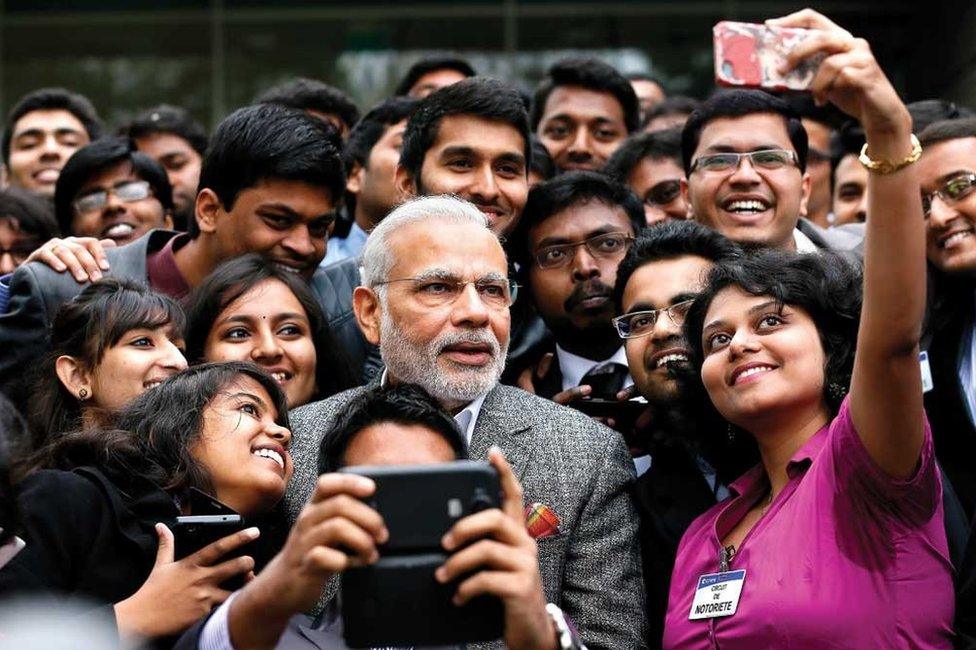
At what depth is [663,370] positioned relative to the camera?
513cm

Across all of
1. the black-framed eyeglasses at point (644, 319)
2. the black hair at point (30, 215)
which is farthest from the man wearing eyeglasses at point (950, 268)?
the black hair at point (30, 215)

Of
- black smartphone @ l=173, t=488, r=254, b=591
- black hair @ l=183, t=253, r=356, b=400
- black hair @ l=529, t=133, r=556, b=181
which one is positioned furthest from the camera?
black hair @ l=529, t=133, r=556, b=181

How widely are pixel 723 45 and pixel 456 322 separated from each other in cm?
167

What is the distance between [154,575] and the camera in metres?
4.05

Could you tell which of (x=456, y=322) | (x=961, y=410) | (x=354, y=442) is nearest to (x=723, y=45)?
(x=354, y=442)

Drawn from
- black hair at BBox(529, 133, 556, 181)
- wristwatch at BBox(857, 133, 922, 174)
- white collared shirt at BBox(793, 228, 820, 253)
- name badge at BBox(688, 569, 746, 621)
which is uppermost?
black hair at BBox(529, 133, 556, 181)

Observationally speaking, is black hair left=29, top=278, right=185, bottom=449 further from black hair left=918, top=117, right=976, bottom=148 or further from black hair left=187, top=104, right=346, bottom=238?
black hair left=918, top=117, right=976, bottom=148

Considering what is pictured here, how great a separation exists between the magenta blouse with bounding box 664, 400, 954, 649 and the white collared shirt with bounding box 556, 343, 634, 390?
5.61ft

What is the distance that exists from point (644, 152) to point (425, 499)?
4.07 meters

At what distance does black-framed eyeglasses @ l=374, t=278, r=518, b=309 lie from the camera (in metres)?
4.78

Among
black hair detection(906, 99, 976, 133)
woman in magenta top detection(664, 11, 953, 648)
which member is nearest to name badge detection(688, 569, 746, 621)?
woman in magenta top detection(664, 11, 953, 648)

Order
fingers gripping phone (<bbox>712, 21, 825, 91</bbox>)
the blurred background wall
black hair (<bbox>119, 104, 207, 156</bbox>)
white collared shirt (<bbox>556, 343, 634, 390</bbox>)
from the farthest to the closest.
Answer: the blurred background wall
black hair (<bbox>119, 104, 207, 156</bbox>)
white collared shirt (<bbox>556, 343, 634, 390</bbox>)
fingers gripping phone (<bbox>712, 21, 825, 91</bbox>)

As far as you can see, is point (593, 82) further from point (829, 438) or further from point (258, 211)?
point (829, 438)

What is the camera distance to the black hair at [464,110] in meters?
5.92
